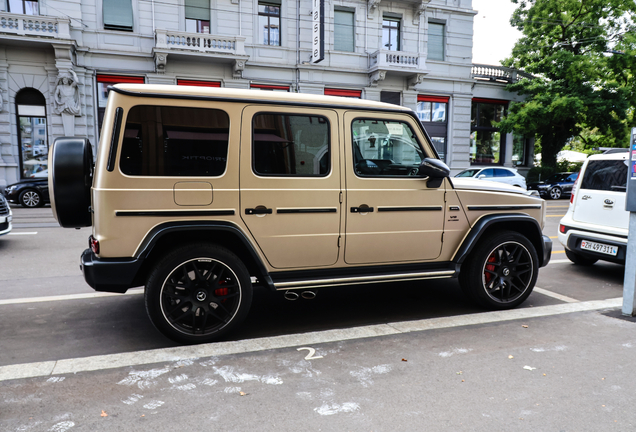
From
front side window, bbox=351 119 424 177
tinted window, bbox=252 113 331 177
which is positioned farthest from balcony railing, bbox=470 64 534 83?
tinted window, bbox=252 113 331 177

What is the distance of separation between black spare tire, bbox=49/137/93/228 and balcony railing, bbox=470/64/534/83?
27.0m

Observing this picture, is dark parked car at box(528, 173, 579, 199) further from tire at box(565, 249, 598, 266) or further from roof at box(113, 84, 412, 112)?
roof at box(113, 84, 412, 112)

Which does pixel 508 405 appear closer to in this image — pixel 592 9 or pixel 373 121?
pixel 373 121

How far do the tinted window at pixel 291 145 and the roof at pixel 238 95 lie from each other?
0.14m

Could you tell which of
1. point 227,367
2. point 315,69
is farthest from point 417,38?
point 227,367

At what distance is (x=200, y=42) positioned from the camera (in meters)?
20.3

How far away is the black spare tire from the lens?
12.4ft

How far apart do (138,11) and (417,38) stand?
13690mm

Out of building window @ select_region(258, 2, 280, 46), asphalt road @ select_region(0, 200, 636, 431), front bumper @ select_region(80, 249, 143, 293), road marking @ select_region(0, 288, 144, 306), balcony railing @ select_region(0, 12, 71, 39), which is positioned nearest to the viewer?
asphalt road @ select_region(0, 200, 636, 431)

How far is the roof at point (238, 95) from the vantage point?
3.63 meters

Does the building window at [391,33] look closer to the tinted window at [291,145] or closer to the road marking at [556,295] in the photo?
the road marking at [556,295]

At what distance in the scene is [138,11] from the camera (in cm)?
2012

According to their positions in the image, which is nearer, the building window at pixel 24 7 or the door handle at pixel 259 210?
the door handle at pixel 259 210

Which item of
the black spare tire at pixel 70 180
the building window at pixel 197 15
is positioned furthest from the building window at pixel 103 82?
the black spare tire at pixel 70 180
